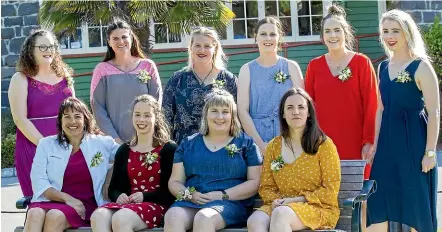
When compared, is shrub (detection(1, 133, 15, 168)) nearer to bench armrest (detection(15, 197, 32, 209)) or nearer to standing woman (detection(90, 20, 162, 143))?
standing woman (detection(90, 20, 162, 143))

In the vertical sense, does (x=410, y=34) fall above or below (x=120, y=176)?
above

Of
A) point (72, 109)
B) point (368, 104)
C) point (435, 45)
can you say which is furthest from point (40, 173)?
point (435, 45)

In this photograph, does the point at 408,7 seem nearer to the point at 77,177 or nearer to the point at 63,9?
the point at 63,9

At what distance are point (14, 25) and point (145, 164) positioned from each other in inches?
454

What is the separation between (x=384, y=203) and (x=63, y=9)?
911 centimetres

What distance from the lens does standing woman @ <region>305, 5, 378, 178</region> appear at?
21.9ft

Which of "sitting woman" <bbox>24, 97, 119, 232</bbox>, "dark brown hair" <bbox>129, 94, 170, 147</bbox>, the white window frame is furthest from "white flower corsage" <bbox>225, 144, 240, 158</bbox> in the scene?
the white window frame

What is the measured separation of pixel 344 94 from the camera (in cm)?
668

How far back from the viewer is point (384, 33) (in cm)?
640

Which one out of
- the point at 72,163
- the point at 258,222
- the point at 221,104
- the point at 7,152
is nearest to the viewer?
the point at 258,222

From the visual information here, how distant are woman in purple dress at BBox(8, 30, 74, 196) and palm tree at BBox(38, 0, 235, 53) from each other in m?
7.06

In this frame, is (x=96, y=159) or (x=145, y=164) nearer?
(x=145, y=164)

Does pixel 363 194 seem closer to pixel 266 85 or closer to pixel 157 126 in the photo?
pixel 266 85

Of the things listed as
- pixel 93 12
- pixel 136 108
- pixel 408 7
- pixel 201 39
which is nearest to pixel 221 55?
pixel 201 39
